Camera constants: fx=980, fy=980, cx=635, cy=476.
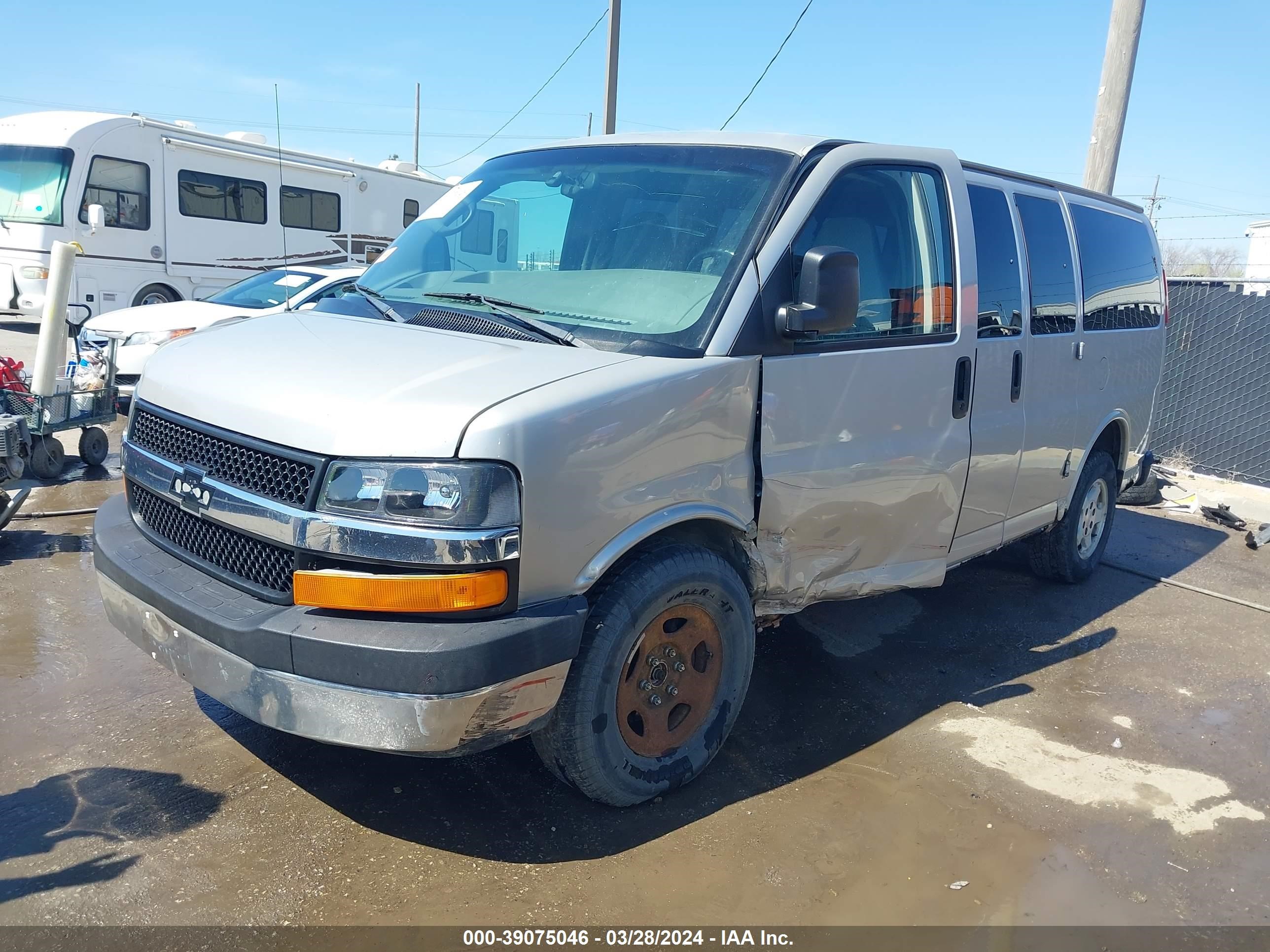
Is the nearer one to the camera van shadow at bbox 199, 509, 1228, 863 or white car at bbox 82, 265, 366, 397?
van shadow at bbox 199, 509, 1228, 863

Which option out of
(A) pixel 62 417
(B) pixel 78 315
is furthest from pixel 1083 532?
(B) pixel 78 315

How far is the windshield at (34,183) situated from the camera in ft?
44.5

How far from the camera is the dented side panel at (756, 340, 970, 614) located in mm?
3480

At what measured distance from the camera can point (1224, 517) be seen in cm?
816

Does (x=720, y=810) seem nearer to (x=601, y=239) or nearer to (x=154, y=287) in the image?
(x=601, y=239)

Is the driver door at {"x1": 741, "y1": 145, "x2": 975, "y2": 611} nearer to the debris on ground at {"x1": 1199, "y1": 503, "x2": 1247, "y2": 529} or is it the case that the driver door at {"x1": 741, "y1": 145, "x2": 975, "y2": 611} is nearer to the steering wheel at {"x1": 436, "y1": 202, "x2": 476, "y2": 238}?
the steering wheel at {"x1": 436, "y1": 202, "x2": 476, "y2": 238}

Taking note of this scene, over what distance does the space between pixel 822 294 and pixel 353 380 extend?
5.09ft

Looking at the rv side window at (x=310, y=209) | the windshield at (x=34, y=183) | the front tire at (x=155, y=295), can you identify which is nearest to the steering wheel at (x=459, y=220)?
the windshield at (x=34, y=183)

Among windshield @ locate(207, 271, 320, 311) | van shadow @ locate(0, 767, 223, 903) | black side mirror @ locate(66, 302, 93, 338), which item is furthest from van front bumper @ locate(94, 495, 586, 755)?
black side mirror @ locate(66, 302, 93, 338)

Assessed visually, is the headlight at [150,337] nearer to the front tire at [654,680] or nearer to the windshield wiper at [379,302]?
the windshield wiper at [379,302]

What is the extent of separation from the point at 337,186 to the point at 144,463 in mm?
15799

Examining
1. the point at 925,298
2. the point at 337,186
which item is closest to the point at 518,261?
the point at 925,298

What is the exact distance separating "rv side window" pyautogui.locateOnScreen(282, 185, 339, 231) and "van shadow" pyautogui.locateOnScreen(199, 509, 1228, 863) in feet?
47.1

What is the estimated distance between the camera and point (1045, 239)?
493 cm
